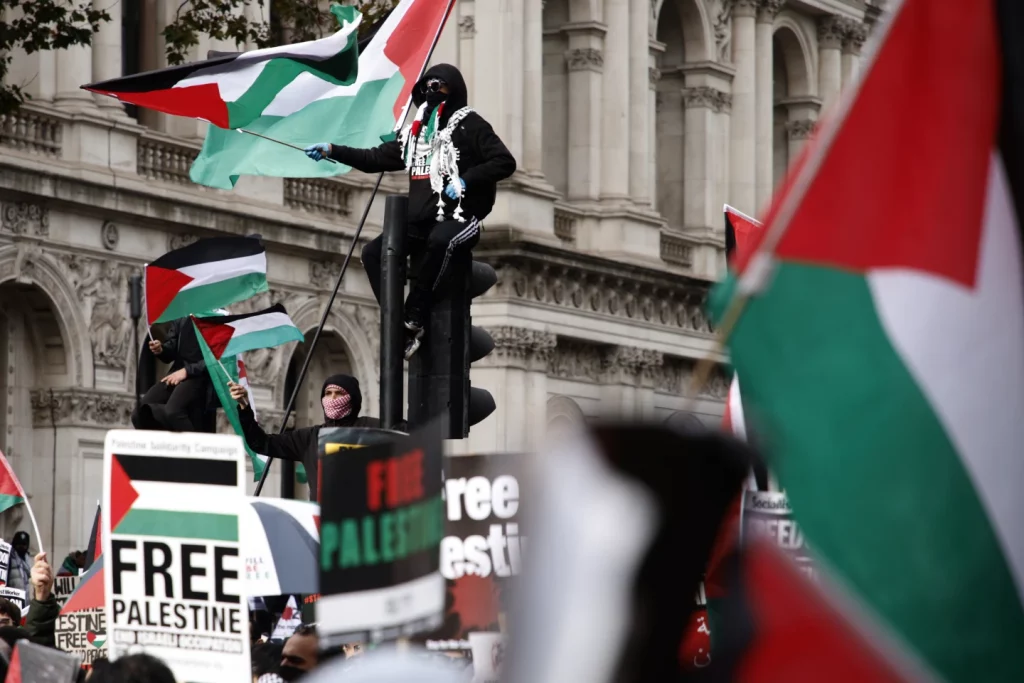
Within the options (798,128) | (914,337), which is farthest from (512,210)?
(914,337)

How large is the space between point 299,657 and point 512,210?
27747 mm

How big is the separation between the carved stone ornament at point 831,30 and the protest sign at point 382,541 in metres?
Result: 41.1

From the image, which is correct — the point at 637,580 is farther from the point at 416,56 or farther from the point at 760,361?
the point at 416,56

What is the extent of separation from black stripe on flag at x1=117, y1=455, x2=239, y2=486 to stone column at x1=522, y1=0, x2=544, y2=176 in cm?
2912

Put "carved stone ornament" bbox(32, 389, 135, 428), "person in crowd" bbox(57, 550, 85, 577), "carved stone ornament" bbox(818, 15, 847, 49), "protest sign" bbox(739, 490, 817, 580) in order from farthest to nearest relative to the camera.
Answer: "carved stone ornament" bbox(818, 15, 847, 49), "carved stone ornament" bbox(32, 389, 135, 428), "person in crowd" bbox(57, 550, 85, 577), "protest sign" bbox(739, 490, 817, 580)

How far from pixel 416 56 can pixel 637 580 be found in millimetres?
8263

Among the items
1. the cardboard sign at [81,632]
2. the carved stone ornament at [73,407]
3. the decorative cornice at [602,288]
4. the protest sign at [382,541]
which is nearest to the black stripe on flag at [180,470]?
the protest sign at [382,541]

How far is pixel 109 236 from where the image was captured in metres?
26.0

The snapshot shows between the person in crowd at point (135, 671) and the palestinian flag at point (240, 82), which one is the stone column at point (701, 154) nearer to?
the palestinian flag at point (240, 82)

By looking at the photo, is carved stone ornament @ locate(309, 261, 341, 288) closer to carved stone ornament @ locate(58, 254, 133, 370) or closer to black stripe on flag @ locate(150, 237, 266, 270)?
carved stone ornament @ locate(58, 254, 133, 370)

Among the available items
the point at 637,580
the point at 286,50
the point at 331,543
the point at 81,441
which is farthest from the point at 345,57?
the point at 81,441

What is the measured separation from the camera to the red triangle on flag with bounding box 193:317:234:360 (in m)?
14.4

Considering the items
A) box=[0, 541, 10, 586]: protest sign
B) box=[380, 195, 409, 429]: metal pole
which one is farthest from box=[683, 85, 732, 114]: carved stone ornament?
box=[380, 195, 409, 429]: metal pole

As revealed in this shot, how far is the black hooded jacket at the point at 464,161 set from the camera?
9688 mm
